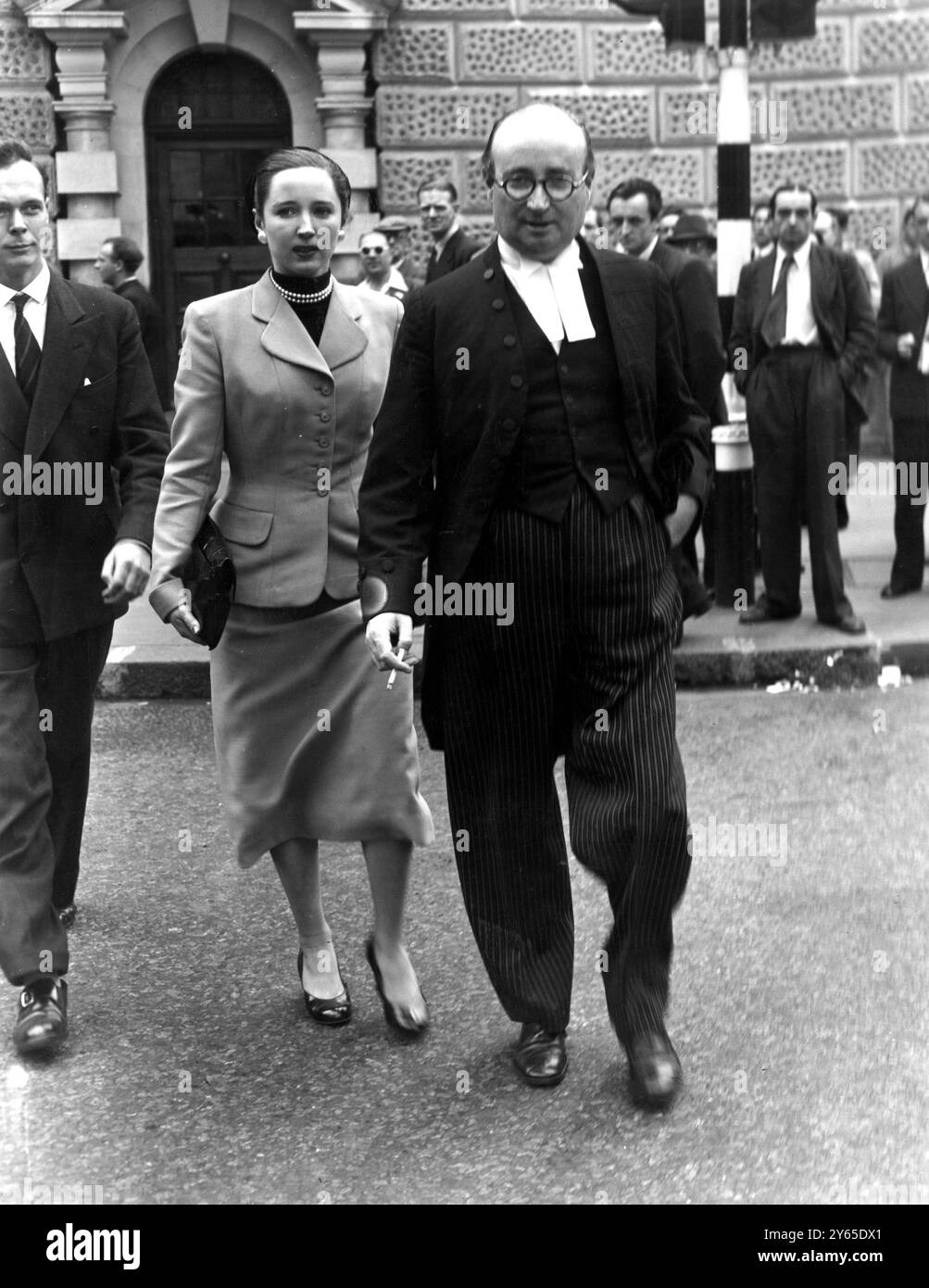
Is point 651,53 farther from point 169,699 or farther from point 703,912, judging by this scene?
point 703,912

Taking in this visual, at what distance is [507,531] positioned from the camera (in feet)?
12.6

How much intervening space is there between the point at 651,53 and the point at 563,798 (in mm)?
9398

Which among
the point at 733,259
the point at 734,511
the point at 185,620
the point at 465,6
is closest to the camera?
the point at 185,620

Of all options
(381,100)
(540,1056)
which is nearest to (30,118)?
(381,100)

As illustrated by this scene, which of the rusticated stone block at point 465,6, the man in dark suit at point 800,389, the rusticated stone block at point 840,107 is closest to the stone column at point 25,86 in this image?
the rusticated stone block at point 465,6

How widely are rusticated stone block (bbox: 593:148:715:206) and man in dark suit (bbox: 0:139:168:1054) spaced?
10.6 metres

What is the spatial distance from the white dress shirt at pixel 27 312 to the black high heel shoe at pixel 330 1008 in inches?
59.5

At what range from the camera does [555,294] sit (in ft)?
12.5

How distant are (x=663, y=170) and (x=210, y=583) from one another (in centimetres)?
1131

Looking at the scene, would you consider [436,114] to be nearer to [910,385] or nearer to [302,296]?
[910,385]

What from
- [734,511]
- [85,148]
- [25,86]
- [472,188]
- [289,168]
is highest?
[25,86]

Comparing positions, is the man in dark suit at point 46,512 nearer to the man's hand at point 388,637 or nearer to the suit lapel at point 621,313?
the man's hand at point 388,637

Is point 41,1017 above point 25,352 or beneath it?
beneath
